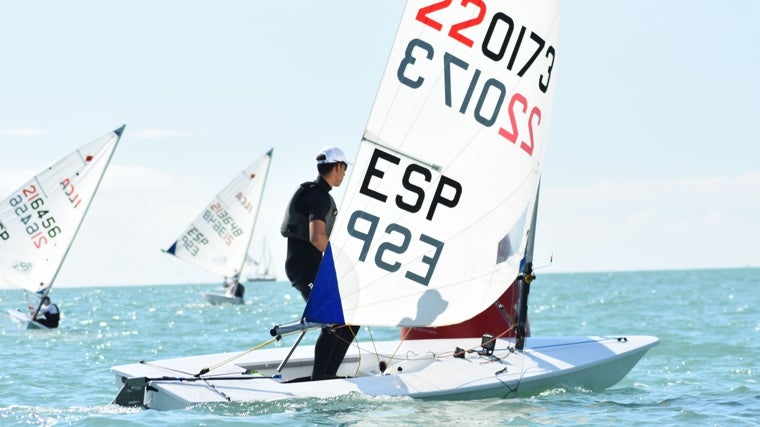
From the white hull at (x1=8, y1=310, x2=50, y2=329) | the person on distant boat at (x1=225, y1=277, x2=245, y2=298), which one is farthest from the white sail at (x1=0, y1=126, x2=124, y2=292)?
the person on distant boat at (x1=225, y1=277, x2=245, y2=298)

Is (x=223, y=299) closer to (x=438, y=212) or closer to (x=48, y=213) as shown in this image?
(x=48, y=213)

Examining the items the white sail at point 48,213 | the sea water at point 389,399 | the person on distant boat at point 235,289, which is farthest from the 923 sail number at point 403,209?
the person on distant boat at point 235,289

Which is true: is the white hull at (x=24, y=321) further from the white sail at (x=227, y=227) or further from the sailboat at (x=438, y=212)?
the sailboat at (x=438, y=212)

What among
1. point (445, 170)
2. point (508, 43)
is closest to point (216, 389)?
point (445, 170)

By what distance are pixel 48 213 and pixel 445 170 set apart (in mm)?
13827

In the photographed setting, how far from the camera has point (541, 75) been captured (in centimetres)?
614

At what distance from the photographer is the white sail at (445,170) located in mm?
5617

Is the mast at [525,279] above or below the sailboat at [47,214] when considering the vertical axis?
below

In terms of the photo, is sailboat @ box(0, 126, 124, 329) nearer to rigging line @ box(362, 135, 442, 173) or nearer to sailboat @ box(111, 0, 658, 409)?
sailboat @ box(111, 0, 658, 409)

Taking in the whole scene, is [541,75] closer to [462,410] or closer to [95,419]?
[462,410]

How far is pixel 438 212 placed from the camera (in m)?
5.82

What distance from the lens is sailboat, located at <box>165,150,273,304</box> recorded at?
29.3 metres

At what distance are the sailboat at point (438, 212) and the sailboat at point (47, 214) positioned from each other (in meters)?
12.5

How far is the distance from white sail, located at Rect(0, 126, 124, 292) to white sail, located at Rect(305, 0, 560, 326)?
13498 mm
